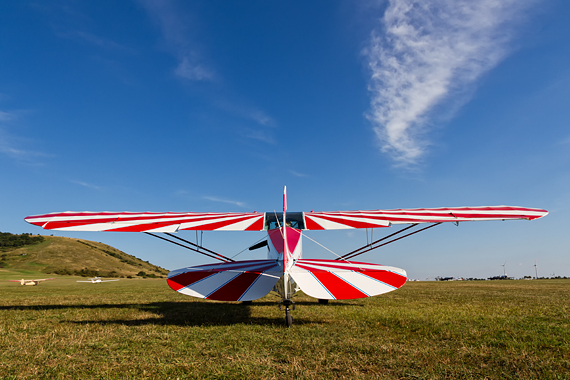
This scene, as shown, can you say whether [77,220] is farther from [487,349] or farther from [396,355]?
[487,349]

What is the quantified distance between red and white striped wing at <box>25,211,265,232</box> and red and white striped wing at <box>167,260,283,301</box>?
154 centimetres

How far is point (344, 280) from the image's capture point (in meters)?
4.64

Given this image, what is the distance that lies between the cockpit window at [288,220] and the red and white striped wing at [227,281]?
195 cm

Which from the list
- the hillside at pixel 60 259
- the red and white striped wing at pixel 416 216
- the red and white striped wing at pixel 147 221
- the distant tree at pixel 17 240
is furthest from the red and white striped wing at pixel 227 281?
the distant tree at pixel 17 240

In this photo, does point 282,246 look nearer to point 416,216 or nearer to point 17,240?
point 416,216

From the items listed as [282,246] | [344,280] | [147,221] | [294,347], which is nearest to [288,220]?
[282,246]

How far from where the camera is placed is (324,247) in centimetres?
584

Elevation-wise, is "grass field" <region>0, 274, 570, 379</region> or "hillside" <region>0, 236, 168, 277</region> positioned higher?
"hillside" <region>0, 236, 168, 277</region>

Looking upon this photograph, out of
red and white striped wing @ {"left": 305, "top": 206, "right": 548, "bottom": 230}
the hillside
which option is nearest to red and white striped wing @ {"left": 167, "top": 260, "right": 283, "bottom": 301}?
red and white striped wing @ {"left": 305, "top": 206, "right": 548, "bottom": 230}

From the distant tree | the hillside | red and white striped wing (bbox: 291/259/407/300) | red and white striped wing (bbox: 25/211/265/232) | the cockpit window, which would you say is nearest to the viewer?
red and white striped wing (bbox: 291/259/407/300)

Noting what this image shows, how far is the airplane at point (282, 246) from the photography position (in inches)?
177

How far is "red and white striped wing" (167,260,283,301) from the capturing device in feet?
14.3

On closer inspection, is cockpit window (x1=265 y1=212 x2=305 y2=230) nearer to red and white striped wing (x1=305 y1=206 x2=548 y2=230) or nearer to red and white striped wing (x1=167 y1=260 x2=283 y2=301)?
red and white striped wing (x1=305 y1=206 x2=548 y2=230)

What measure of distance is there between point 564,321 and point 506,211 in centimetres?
322
